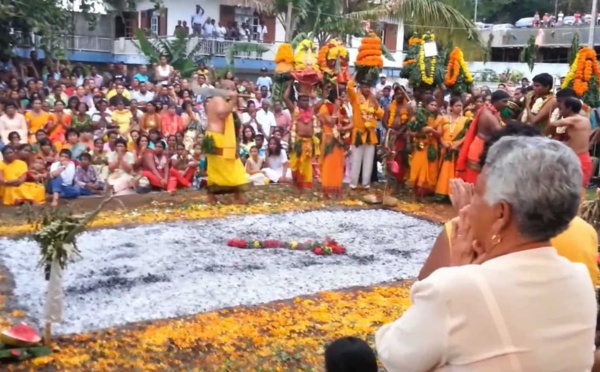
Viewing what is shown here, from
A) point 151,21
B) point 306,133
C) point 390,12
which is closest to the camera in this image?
point 306,133

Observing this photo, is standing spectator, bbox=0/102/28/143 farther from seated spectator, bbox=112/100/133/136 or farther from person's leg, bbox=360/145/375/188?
person's leg, bbox=360/145/375/188

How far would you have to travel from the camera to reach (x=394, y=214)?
9.51m

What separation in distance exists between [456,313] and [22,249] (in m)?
6.21

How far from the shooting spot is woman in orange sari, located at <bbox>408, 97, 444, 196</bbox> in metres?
10.2

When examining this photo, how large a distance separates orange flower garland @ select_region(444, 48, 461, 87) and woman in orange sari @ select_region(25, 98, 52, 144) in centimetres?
635

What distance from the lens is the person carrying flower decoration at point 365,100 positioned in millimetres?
10188

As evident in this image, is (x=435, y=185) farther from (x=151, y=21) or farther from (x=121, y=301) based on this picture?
(x=151, y=21)

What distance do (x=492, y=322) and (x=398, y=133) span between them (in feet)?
29.8

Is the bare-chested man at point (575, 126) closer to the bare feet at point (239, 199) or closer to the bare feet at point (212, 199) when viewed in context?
the bare feet at point (239, 199)

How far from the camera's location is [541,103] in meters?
8.96

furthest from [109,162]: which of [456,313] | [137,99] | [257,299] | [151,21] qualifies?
[151,21]

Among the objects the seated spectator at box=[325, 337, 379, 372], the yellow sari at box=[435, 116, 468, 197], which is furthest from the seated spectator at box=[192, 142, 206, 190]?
the seated spectator at box=[325, 337, 379, 372]

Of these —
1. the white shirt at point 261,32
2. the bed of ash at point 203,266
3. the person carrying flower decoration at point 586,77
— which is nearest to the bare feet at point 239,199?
the bed of ash at point 203,266

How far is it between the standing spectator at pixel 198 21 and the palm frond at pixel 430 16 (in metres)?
7.25
